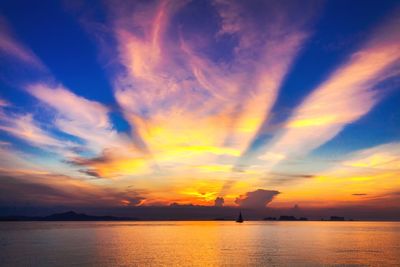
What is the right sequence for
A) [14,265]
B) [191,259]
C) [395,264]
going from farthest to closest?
[191,259]
[395,264]
[14,265]

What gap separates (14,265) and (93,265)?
13.9 m

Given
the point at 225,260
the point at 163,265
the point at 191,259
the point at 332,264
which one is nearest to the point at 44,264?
the point at 163,265

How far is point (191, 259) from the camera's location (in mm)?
78812

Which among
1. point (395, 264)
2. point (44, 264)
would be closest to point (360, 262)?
point (395, 264)

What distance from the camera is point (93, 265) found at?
67938mm

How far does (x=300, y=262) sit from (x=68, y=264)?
42.9m

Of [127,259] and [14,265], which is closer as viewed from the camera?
[14,265]

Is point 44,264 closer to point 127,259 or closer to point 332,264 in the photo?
point 127,259

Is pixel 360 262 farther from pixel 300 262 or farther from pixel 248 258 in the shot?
pixel 248 258

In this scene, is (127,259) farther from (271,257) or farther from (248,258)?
(271,257)

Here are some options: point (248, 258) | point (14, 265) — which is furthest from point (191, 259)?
point (14, 265)

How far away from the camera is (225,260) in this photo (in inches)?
3036

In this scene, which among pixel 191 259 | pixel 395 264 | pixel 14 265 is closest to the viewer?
pixel 14 265

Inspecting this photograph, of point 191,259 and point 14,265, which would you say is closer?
point 14,265
